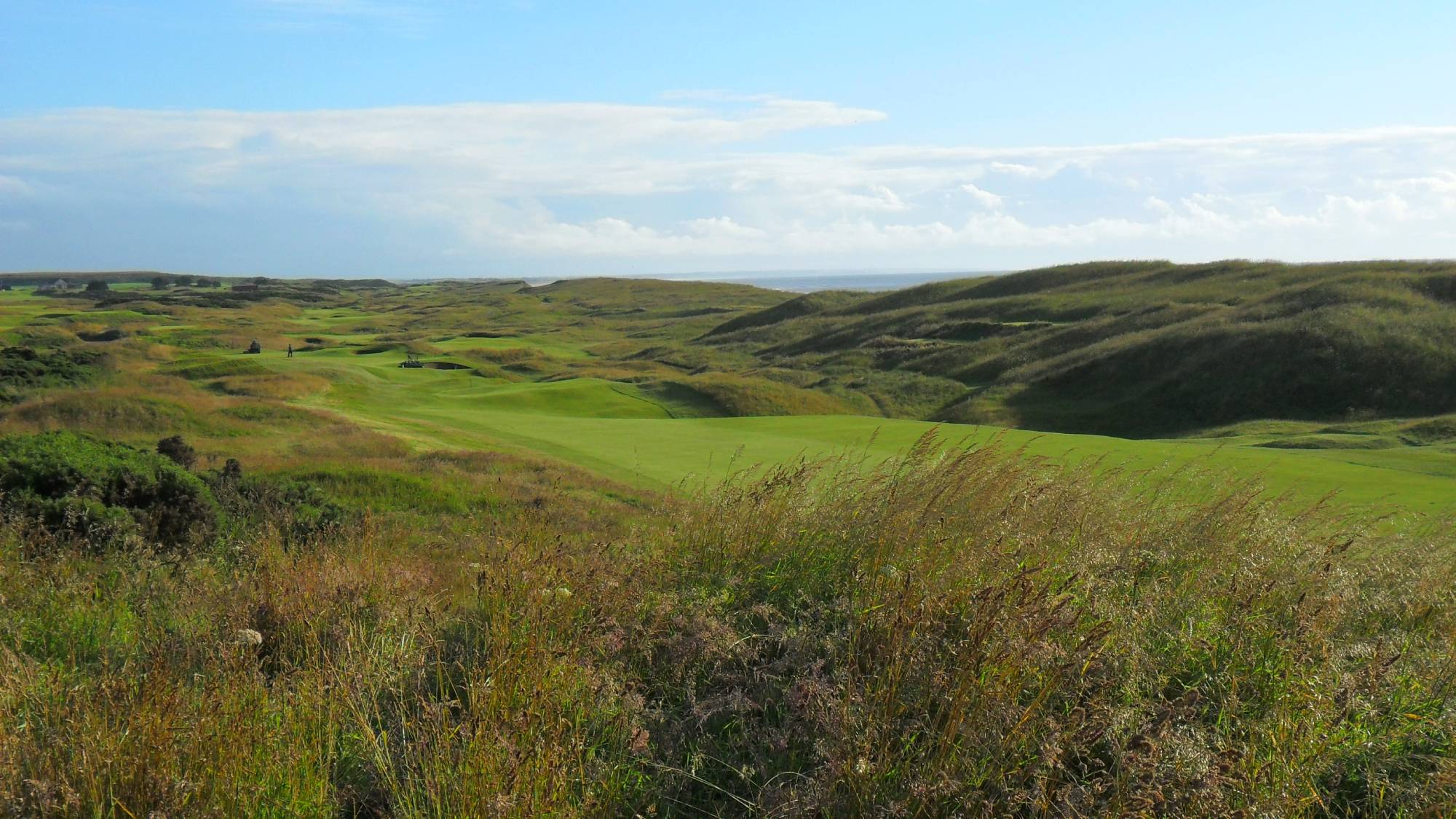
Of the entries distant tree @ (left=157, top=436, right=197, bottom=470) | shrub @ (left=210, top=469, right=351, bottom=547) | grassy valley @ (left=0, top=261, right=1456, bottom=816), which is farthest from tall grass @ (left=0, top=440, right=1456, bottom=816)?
distant tree @ (left=157, top=436, right=197, bottom=470)

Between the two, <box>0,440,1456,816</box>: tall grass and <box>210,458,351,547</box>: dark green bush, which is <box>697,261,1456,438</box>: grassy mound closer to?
<box>210,458,351,547</box>: dark green bush

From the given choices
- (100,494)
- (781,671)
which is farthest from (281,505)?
(781,671)

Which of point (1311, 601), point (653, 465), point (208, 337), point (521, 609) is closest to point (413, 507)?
point (653, 465)

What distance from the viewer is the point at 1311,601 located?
17.1 feet

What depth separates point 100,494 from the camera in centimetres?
923

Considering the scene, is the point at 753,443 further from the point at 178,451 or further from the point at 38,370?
the point at 38,370

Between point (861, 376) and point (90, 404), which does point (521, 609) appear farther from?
point (861, 376)

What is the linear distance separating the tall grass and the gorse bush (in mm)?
1418

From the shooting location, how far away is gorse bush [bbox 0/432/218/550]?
816 cm

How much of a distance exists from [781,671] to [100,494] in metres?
7.90

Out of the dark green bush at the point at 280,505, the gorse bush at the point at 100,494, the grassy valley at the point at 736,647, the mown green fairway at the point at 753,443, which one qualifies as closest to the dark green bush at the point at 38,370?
the mown green fairway at the point at 753,443

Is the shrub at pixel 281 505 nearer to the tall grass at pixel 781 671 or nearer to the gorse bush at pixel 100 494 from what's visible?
the gorse bush at pixel 100 494

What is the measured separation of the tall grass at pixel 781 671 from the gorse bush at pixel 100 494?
1.42 meters

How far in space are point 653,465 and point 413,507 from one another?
582cm
